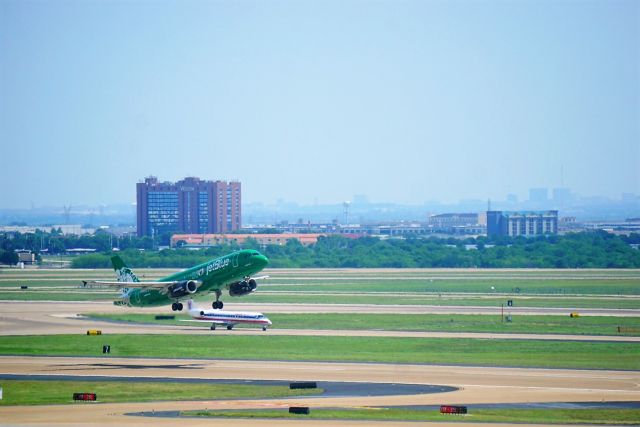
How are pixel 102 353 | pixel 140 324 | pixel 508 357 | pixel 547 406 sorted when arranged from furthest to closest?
1. pixel 140 324
2. pixel 102 353
3. pixel 508 357
4. pixel 547 406

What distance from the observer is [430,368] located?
278 ft

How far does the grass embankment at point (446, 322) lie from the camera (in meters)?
111

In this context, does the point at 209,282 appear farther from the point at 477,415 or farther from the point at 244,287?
the point at 477,415

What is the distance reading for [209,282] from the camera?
8800cm

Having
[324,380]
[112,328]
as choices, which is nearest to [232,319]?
[112,328]

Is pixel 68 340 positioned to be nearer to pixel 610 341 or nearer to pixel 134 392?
pixel 134 392

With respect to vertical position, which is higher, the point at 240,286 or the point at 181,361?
the point at 240,286

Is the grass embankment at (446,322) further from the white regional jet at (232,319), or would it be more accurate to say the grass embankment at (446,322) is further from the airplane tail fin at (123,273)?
the airplane tail fin at (123,273)

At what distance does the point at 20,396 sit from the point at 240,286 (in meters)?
21.1

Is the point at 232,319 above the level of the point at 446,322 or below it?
above

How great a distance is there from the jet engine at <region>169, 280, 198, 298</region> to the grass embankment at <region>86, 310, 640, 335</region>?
2573 centimetres

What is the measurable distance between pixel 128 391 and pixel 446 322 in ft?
168

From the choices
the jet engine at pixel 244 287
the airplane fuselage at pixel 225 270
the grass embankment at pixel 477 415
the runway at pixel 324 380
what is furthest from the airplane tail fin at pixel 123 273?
the grass embankment at pixel 477 415

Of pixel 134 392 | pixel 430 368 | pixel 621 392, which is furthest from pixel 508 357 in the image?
pixel 134 392
